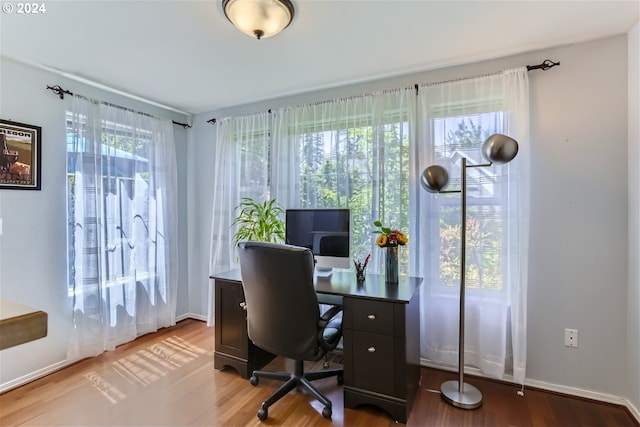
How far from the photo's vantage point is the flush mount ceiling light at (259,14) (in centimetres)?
154

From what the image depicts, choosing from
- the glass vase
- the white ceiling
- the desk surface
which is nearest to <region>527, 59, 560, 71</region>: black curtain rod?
the white ceiling

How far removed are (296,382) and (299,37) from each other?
2206 mm

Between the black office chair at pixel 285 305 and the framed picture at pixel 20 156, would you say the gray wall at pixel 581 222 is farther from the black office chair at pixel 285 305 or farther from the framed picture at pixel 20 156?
the framed picture at pixel 20 156

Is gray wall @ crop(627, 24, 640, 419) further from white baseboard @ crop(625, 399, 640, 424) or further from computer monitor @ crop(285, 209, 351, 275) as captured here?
computer monitor @ crop(285, 209, 351, 275)

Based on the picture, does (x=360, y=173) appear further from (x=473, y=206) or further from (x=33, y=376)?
(x=33, y=376)

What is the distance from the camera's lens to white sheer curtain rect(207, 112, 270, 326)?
3066 mm

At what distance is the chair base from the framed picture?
214 cm

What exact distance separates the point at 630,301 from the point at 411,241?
1.33m

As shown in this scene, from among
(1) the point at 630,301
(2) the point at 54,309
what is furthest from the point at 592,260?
(2) the point at 54,309

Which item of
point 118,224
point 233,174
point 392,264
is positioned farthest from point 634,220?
point 118,224

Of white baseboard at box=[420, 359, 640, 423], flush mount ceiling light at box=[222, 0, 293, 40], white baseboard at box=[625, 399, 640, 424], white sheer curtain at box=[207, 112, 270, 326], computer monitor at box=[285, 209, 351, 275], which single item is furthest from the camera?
white sheer curtain at box=[207, 112, 270, 326]

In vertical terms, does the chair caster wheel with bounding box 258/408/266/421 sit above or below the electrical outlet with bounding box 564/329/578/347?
below

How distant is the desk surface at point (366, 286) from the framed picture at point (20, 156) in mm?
1515

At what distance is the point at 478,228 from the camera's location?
2236 millimetres
